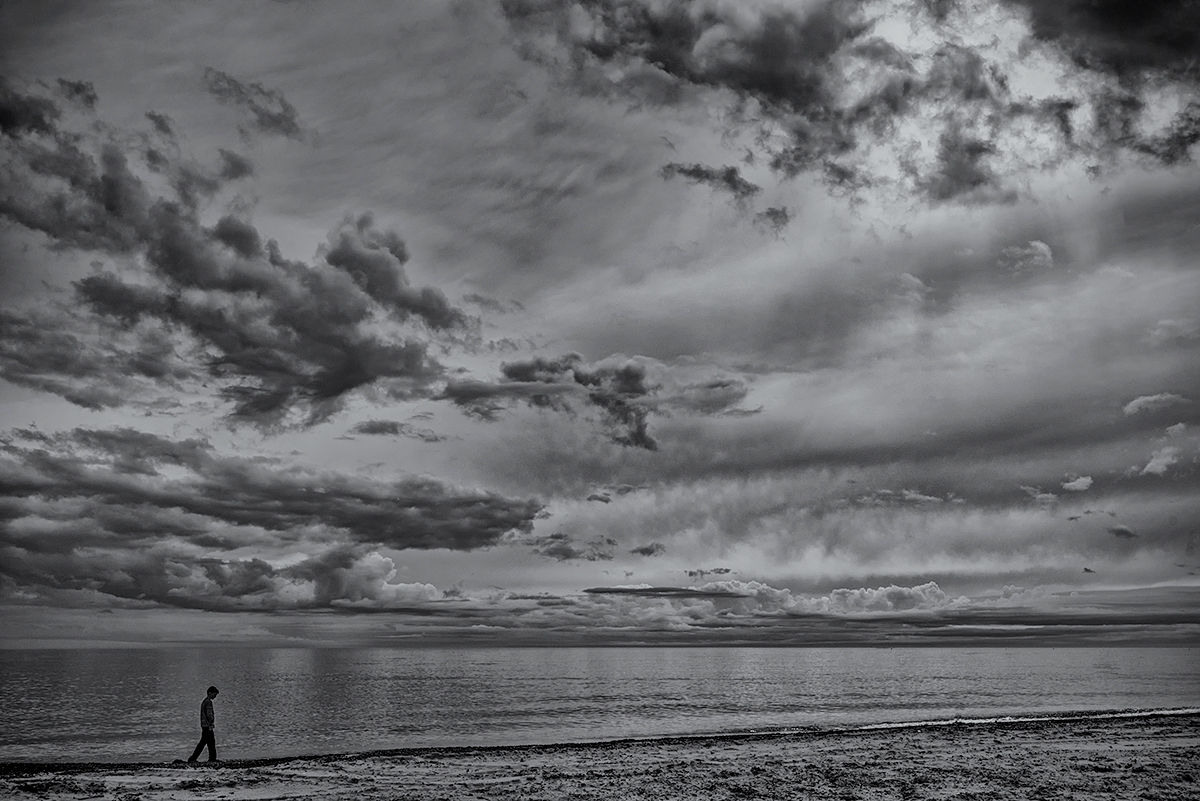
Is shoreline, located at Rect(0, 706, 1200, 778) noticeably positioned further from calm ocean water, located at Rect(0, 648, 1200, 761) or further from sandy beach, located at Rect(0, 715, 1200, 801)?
calm ocean water, located at Rect(0, 648, 1200, 761)

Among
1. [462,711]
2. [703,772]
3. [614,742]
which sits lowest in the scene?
[462,711]

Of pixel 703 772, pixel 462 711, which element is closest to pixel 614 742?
pixel 703 772

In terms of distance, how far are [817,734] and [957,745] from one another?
9172 mm

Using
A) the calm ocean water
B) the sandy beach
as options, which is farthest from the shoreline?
the calm ocean water

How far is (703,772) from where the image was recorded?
32469 millimetres

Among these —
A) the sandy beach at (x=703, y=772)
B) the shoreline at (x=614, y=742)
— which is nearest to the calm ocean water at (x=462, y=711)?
the shoreline at (x=614, y=742)

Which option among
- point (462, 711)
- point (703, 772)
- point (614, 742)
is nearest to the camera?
point (703, 772)

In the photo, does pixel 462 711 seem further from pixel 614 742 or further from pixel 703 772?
pixel 703 772

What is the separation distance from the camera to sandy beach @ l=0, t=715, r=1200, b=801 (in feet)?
92.2

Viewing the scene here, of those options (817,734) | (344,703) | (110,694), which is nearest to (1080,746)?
(817,734)

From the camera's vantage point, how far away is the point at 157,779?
32156mm

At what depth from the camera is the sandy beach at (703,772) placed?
28.1 metres

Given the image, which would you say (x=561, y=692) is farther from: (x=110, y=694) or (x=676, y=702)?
(x=110, y=694)

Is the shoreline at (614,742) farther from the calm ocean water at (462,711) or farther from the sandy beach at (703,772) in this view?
the calm ocean water at (462,711)
